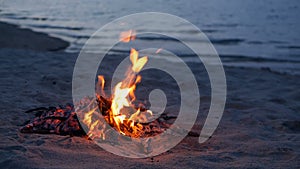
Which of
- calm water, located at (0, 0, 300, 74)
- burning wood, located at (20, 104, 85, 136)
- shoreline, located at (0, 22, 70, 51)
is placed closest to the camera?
burning wood, located at (20, 104, 85, 136)

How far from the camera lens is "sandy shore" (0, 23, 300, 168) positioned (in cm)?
414

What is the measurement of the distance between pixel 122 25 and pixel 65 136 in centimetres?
1870

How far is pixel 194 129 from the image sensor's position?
19.0 ft

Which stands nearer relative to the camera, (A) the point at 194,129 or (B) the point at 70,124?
(B) the point at 70,124

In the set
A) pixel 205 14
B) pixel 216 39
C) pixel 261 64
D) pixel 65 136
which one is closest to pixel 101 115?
pixel 65 136

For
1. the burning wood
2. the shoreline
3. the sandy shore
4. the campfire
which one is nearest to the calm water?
the shoreline

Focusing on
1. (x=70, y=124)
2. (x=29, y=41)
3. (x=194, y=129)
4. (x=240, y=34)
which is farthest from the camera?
(x=240, y=34)

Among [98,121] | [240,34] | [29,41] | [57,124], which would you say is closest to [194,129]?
[98,121]

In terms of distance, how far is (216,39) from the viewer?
17328mm

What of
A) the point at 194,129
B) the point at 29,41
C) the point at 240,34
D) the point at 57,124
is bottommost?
the point at 194,129

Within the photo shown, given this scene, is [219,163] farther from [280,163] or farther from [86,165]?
[86,165]

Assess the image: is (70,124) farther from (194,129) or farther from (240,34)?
(240,34)

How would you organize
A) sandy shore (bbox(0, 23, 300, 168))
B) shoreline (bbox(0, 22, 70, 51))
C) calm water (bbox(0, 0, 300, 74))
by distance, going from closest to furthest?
sandy shore (bbox(0, 23, 300, 168)), calm water (bbox(0, 0, 300, 74)), shoreline (bbox(0, 22, 70, 51))

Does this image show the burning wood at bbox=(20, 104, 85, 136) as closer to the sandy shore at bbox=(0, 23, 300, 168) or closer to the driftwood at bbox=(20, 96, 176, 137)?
the driftwood at bbox=(20, 96, 176, 137)
